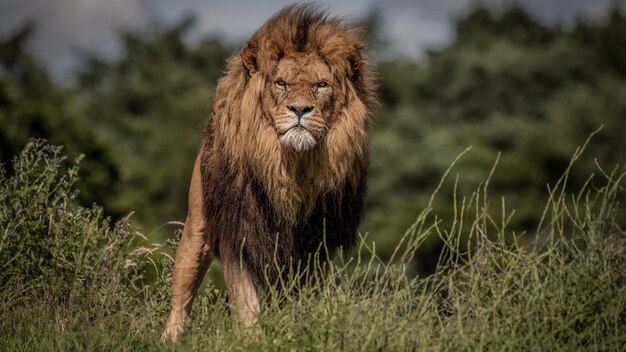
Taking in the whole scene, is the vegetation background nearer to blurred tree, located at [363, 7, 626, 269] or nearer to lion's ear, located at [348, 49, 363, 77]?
blurred tree, located at [363, 7, 626, 269]

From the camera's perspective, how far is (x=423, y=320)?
15.9 ft

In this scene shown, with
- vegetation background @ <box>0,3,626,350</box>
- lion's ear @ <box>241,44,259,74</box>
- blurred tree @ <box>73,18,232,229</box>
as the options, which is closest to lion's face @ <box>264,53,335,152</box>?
lion's ear @ <box>241,44,259,74</box>

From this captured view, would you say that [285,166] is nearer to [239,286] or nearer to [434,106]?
[239,286]

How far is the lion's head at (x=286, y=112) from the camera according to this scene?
5.82 meters

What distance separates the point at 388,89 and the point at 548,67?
753 centimetres

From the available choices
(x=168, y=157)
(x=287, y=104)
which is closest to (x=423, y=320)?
(x=287, y=104)

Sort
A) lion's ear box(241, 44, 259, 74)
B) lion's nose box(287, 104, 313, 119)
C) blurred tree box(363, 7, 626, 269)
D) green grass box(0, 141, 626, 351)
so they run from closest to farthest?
green grass box(0, 141, 626, 351), lion's nose box(287, 104, 313, 119), lion's ear box(241, 44, 259, 74), blurred tree box(363, 7, 626, 269)

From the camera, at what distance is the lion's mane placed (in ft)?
19.3

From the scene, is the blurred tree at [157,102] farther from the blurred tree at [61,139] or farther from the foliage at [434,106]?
the blurred tree at [61,139]

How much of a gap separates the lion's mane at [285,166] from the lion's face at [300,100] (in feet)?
0.18

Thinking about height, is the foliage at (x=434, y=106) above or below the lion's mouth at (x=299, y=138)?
above

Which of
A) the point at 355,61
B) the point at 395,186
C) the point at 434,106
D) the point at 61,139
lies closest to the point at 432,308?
the point at 355,61

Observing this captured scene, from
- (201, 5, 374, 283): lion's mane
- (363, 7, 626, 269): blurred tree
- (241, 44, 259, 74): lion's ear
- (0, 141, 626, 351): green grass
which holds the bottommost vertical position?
(0, 141, 626, 351): green grass

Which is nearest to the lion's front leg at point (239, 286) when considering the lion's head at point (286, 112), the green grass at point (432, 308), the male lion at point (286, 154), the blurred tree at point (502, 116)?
the male lion at point (286, 154)
